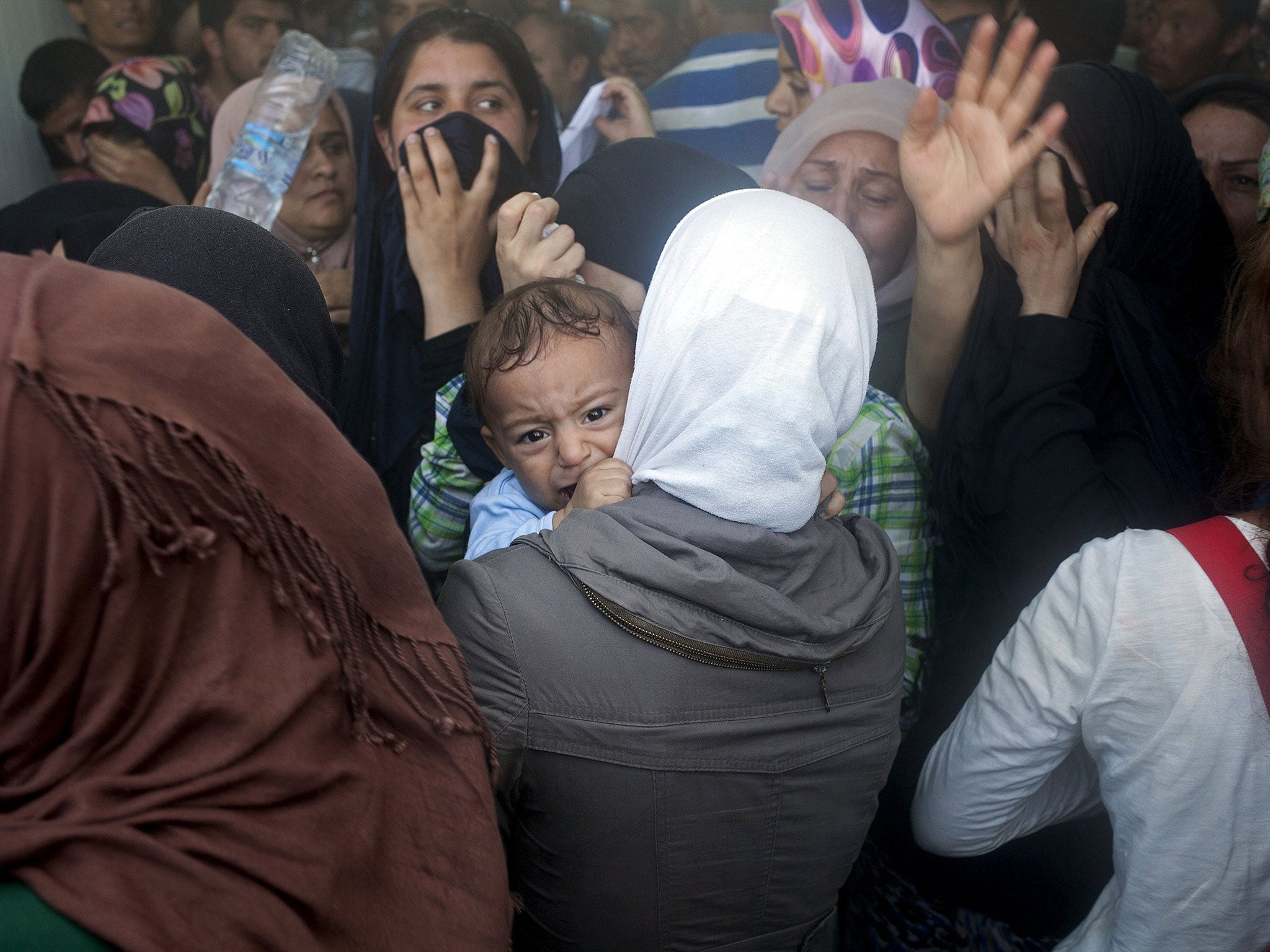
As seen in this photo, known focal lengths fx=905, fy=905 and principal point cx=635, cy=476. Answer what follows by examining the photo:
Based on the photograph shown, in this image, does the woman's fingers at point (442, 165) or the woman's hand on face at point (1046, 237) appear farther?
the woman's fingers at point (442, 165)

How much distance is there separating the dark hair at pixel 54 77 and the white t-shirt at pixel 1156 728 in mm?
3234

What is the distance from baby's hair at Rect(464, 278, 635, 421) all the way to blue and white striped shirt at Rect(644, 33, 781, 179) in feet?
5.32

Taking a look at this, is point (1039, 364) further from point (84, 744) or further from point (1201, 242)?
point (84, 744)

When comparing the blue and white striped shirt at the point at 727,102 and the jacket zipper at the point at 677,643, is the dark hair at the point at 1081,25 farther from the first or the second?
the jacket zipper at the point at 677,643

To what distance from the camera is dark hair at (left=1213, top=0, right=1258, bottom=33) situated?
285 cm

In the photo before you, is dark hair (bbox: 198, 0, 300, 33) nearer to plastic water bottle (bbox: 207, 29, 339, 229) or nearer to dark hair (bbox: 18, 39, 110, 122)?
dark hair (bbox: 18, 39, 110, 122)

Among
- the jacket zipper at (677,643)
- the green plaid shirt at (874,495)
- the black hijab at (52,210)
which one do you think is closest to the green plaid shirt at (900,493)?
the green plaid shirt at (874,495)

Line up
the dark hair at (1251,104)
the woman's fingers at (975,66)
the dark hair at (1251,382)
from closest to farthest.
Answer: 1. the dark hair at (1251,382)
2. the woman's fingers at (975,66)
3. the dark hair at (1251,104)

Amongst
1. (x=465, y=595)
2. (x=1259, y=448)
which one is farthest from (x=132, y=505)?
(x=1259, y=448)

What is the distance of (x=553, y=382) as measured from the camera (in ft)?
4.44

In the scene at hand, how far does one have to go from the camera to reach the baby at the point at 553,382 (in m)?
1.36

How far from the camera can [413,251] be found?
197 cm

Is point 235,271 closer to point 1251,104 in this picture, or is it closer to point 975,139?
point 975,139

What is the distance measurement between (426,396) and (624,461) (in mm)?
820
